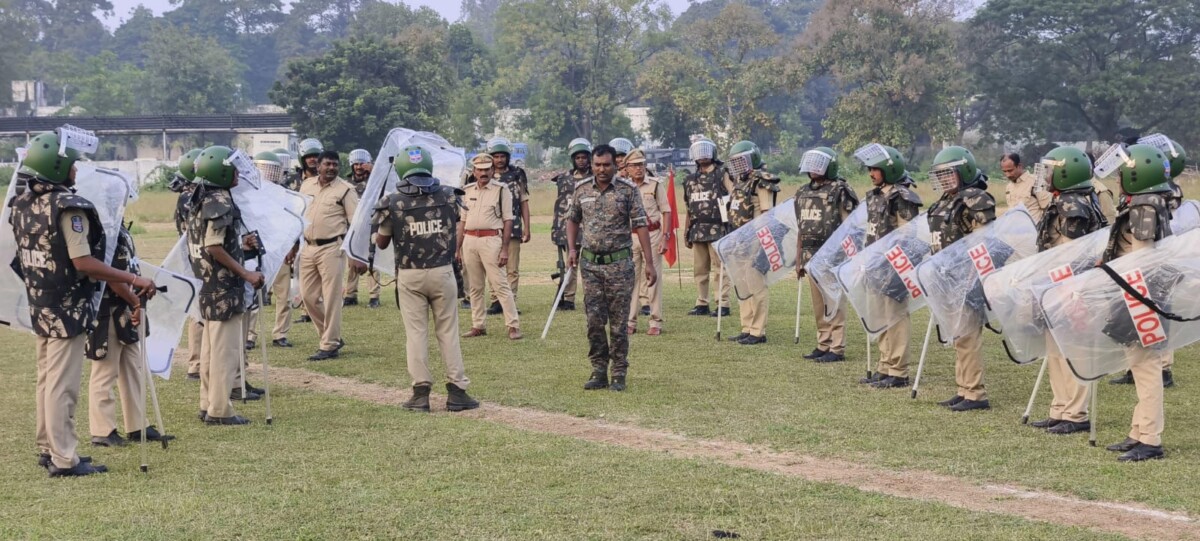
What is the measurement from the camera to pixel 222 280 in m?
9.36

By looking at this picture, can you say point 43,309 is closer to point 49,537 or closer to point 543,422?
point 49,537

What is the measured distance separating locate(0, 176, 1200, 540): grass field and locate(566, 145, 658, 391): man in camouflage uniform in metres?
0.42

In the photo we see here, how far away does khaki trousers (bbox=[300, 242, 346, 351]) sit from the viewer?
504 inches

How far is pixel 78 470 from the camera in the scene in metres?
7.90

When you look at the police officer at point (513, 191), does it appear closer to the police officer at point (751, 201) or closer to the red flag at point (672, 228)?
the red flag at point (672, 228)

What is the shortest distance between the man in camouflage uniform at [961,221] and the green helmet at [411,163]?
153 inches

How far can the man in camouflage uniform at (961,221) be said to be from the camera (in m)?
9.70

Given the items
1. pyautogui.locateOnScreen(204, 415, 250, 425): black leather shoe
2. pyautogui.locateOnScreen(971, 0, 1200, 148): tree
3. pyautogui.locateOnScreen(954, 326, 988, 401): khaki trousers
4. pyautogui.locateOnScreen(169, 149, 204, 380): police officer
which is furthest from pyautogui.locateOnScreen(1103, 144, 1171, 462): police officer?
Result: pyautogui.locateOnScreen(971, 0, 1200, 148): tree

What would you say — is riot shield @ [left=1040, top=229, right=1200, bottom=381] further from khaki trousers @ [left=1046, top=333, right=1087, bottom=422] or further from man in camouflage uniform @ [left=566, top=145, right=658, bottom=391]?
man in camouflage uniform @ [left=566, top=145, right=658, bottom=391]

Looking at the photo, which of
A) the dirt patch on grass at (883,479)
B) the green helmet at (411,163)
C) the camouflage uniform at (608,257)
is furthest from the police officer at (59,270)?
the camouflage uniform at (608,257)

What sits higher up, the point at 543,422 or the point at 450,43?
the point at 450,43

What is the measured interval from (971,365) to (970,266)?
79cm

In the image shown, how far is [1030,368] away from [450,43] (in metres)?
Result: 69.4

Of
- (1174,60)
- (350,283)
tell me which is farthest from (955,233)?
(1174,60)
